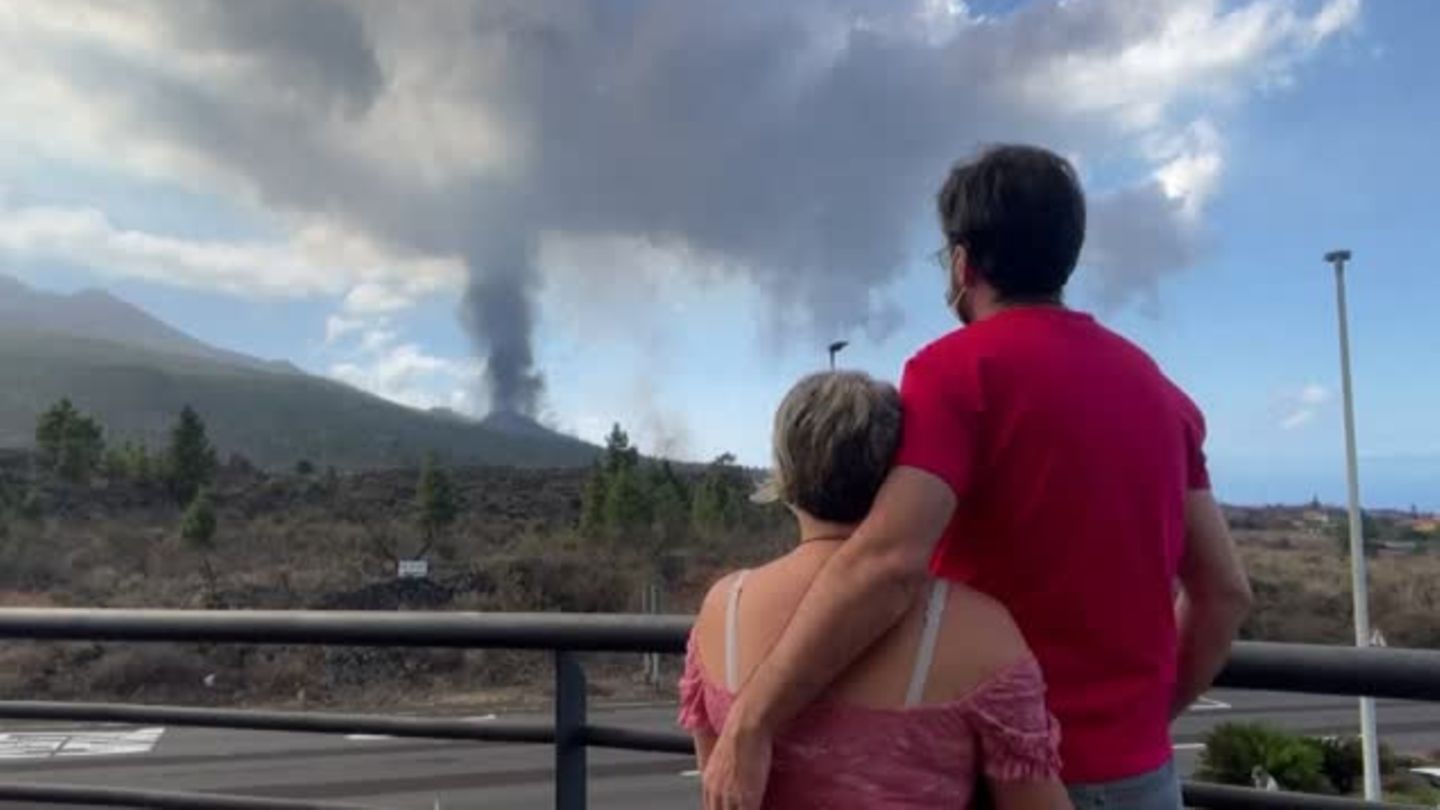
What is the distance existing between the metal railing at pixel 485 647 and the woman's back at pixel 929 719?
24.6 inches

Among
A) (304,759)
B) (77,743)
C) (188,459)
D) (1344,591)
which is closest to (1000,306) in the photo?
(304,759)

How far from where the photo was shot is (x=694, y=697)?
185cm

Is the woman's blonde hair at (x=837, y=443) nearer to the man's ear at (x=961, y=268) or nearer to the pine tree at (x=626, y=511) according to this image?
the man's ear at (x=961, y=268)

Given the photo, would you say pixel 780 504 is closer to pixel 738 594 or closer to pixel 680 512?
pixel 738 594

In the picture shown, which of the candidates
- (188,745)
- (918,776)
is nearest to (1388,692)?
(918,776)

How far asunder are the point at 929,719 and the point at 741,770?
9.3 inches

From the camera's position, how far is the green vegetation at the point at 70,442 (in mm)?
45969

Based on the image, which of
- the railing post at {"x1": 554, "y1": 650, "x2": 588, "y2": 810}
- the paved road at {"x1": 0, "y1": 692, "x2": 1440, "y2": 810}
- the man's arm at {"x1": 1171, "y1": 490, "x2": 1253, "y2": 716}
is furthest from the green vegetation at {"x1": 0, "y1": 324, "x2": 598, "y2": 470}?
the man's arm at {"x1": 1171, "y1": 490, "x2": 1253, "y2": 716}

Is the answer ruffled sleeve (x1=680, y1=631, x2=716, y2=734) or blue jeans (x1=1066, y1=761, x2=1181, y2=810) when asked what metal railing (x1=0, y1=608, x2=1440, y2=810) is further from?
ruffled sleeve (x1=680, y1=631, x2=716, y2=734)

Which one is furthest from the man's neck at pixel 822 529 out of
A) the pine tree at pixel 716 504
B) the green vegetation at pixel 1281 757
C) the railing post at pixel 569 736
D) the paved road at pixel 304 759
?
the pine tree at pixel 716 504

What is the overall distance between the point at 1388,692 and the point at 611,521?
33548mm

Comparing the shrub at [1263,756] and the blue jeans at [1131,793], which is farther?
the shrub at [1263,756]

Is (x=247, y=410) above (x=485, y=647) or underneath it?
above

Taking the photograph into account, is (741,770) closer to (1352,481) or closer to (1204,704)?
(1204,704)
